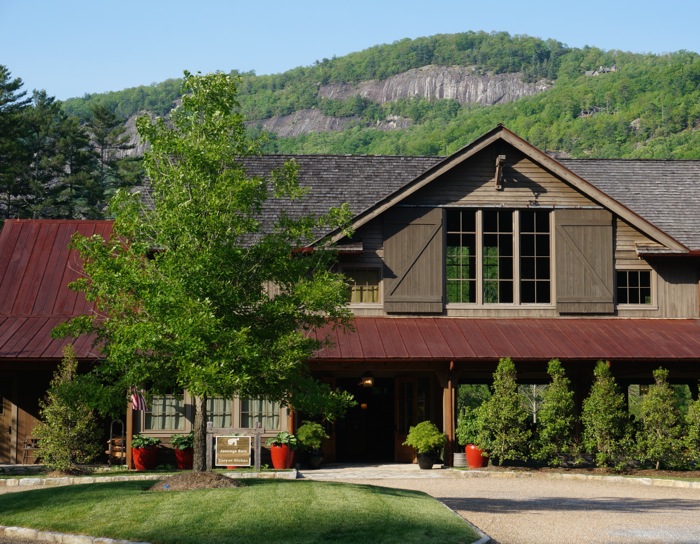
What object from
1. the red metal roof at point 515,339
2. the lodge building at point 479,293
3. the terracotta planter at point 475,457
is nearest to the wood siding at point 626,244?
the lodge building at point 479,293

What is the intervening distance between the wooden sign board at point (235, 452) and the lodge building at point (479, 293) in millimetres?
2622

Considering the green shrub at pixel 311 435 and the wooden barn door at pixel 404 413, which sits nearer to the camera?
the green shrub at pixel 311 435

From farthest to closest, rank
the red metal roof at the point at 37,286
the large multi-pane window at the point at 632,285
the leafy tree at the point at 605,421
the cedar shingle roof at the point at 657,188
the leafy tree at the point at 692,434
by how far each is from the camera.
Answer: the cedar shingle roof at the point at 657,188
the large multi-pane window at the point at 632,285
the red metal roof at the point at 37,286
the leafy tree at the point at 605,421
the leafy tree at the point at 692,434

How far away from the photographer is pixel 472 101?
18925 centimetres

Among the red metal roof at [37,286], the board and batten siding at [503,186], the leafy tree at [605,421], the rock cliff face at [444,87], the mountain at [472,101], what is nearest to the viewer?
the leafy tree at [605,421]

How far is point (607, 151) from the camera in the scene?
332ft

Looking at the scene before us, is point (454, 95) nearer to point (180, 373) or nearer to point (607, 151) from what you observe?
point (607, 151)

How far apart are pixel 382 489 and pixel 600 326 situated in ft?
37.8

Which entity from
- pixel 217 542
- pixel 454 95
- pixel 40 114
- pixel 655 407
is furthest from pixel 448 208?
pixel 454 95

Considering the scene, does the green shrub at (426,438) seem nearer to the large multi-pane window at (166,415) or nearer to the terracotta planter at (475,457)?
the terracotta planter at (475,457)

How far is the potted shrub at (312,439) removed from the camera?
78.2 ft

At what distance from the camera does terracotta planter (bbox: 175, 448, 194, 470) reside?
2423 cm

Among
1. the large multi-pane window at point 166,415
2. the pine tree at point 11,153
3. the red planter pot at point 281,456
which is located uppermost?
the pine tree at point 11,153

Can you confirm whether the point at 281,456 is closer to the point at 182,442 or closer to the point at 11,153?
the point at 182,442
